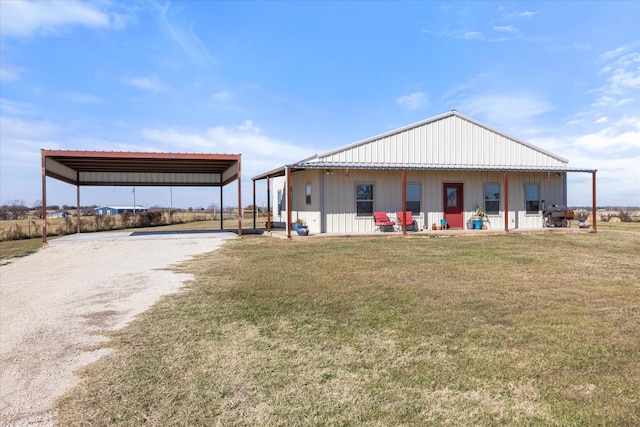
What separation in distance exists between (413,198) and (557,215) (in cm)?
705

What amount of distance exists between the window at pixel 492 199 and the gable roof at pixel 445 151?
39.8 inches

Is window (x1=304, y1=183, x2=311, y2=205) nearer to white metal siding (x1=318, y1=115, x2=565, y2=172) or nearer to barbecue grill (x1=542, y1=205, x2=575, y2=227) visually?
white metal siding (x1=318, y1=115, x2=565, y2=172)

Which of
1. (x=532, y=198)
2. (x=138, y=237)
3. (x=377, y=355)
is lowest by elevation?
(x=377, y=355)

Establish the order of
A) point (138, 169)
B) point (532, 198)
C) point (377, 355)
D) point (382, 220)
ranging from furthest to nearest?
point (138, 169)
point (532, 198)
point (382, 220)
point (377, 355)

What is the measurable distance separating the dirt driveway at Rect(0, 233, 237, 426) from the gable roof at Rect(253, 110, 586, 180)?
8.10m

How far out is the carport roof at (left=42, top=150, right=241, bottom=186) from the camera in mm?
14755

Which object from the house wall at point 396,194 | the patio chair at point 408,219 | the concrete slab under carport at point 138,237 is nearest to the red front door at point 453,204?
the house wall at point 396,194

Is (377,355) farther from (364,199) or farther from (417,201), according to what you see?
(417,201)

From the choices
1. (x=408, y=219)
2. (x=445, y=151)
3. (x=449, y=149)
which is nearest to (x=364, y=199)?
(x=408, y=219)

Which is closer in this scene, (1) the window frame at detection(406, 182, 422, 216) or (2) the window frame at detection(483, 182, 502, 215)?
(1) the window frame at detection(406, 182, 422, 216)

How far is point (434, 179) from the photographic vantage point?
17000 millimetres

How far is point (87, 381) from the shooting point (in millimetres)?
3047

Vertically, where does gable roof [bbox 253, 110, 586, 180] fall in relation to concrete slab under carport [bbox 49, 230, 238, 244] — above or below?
above

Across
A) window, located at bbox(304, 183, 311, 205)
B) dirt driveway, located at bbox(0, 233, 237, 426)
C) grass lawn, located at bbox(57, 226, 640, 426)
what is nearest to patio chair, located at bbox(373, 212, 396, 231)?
window, located at bbox(304, 183, 311, 205)
